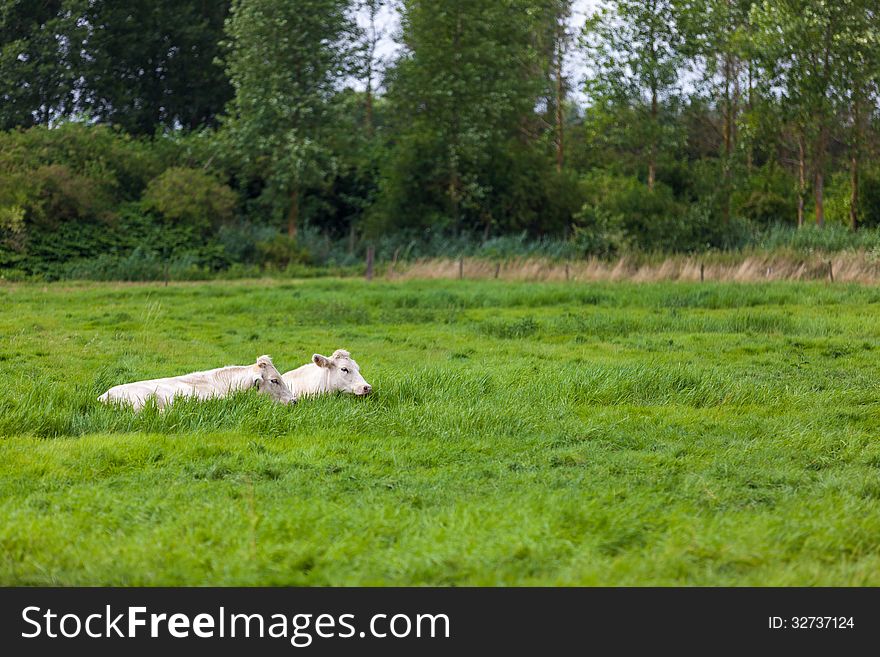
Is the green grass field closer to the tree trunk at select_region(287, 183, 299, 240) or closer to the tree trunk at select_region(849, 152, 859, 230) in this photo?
the tree trunk at select_region(287, 183, 299, 240)

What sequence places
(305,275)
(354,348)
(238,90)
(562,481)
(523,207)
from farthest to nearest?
(523,207), (238,90), (305,275), (354,348), (562,481)

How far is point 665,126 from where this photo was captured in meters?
39.1

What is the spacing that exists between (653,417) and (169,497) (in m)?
5.04

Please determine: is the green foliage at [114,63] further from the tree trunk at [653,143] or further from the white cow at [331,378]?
the white cow at [331,378]

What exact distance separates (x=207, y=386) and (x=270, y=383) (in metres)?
0.65

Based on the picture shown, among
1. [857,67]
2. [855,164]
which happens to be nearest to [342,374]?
[857,67]

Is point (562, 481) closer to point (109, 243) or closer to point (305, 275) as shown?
point (305, 275)

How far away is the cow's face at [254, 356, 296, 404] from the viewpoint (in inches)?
430

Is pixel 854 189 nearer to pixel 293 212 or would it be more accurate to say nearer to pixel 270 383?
pixel 293 212

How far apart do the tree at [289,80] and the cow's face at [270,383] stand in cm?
2644

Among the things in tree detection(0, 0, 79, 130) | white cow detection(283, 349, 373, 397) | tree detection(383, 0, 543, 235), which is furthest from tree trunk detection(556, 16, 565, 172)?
white cow detection(283, 349, 373, 397)

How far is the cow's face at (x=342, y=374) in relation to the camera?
37.0 ft

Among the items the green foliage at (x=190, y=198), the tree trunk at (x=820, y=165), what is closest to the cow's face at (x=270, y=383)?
the green foliage at (x=190, y=198)
